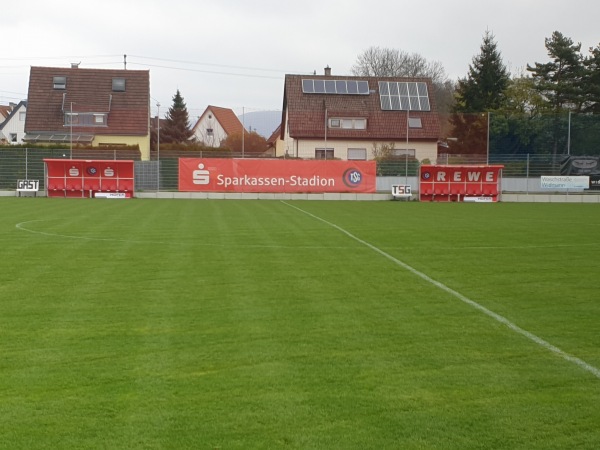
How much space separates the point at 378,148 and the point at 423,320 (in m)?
45.9

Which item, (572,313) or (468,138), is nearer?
(572,313)

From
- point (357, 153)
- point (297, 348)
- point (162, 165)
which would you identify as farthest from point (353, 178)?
point (297, 348)

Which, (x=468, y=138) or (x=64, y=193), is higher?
(x=468, y=138)

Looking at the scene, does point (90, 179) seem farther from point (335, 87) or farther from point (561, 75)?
point (561, 75)

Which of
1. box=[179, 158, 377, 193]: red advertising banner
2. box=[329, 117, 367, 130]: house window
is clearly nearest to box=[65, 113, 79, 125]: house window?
box=[329, 117, 367, 130]: house window

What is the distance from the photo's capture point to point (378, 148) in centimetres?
5375

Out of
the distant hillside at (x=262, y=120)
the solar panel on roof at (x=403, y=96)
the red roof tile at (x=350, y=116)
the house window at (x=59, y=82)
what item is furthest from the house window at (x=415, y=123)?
the house window at (x=59, y=82)

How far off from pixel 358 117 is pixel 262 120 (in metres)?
7.11

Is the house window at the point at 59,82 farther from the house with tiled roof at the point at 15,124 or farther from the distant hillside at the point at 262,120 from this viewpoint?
the house with tiled roof at the point at 15,124

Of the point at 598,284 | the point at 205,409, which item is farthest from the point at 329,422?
the point at 598,284

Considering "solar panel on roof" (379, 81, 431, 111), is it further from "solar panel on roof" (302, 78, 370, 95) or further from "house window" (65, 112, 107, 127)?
"house window" (65, 112, 107, 127)

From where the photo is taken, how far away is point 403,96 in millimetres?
58031

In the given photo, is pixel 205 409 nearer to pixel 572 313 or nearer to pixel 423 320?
pixel 423 320

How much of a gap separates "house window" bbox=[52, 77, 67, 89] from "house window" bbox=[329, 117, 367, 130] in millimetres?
19862
